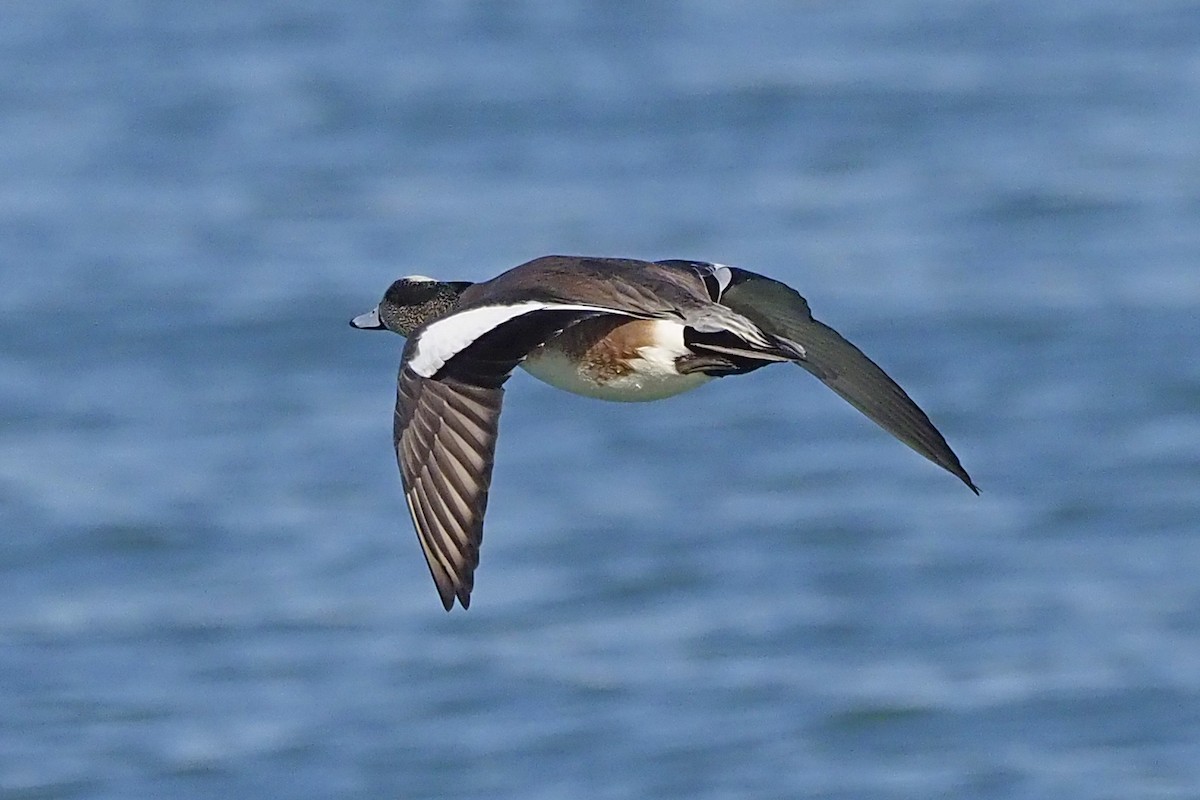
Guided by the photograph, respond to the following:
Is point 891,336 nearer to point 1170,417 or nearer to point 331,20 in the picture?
point 1170,417

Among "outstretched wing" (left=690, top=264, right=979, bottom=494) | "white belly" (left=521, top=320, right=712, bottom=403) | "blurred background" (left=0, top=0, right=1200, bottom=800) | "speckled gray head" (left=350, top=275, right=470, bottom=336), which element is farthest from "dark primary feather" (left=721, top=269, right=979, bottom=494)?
"blurred background" (left=0, top=0, right=1200, bottom=800)

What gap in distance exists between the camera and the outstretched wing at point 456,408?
425 centimetres

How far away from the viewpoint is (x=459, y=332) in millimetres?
4375

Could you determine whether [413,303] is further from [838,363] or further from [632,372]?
[838,363]

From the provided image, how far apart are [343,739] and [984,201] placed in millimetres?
5061

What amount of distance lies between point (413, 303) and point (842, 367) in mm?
1370

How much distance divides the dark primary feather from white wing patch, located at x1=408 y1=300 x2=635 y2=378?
37cm

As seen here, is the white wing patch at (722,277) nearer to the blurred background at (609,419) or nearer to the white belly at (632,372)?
the white belly at (632,372)

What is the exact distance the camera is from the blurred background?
27.6 feet

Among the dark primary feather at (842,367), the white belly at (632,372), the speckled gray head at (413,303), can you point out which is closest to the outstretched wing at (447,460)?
the white belly at (632,372)

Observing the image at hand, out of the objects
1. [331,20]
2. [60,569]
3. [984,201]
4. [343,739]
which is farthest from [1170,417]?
[331,20]

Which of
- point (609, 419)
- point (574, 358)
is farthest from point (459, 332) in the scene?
point (609, 419)

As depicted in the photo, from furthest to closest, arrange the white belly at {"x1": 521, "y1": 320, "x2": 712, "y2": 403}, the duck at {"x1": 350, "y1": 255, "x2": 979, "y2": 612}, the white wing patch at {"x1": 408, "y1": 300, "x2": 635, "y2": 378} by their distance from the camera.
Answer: the white belly at {"x1": 521, "y1": 320, "x2": 712, "y2": 403}, the white wing patch at {"x1": 408, "y1": 300, "x2": 635, "y2": 378}, the duck at {"x1": 350, "y1": 255, "x2": 979, "y2": 612}

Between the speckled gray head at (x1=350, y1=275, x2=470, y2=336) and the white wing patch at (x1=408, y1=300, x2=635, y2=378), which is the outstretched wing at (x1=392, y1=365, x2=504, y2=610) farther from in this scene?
the speckled gray head at (x1=350, y1=275, x2=470, y2=336)
